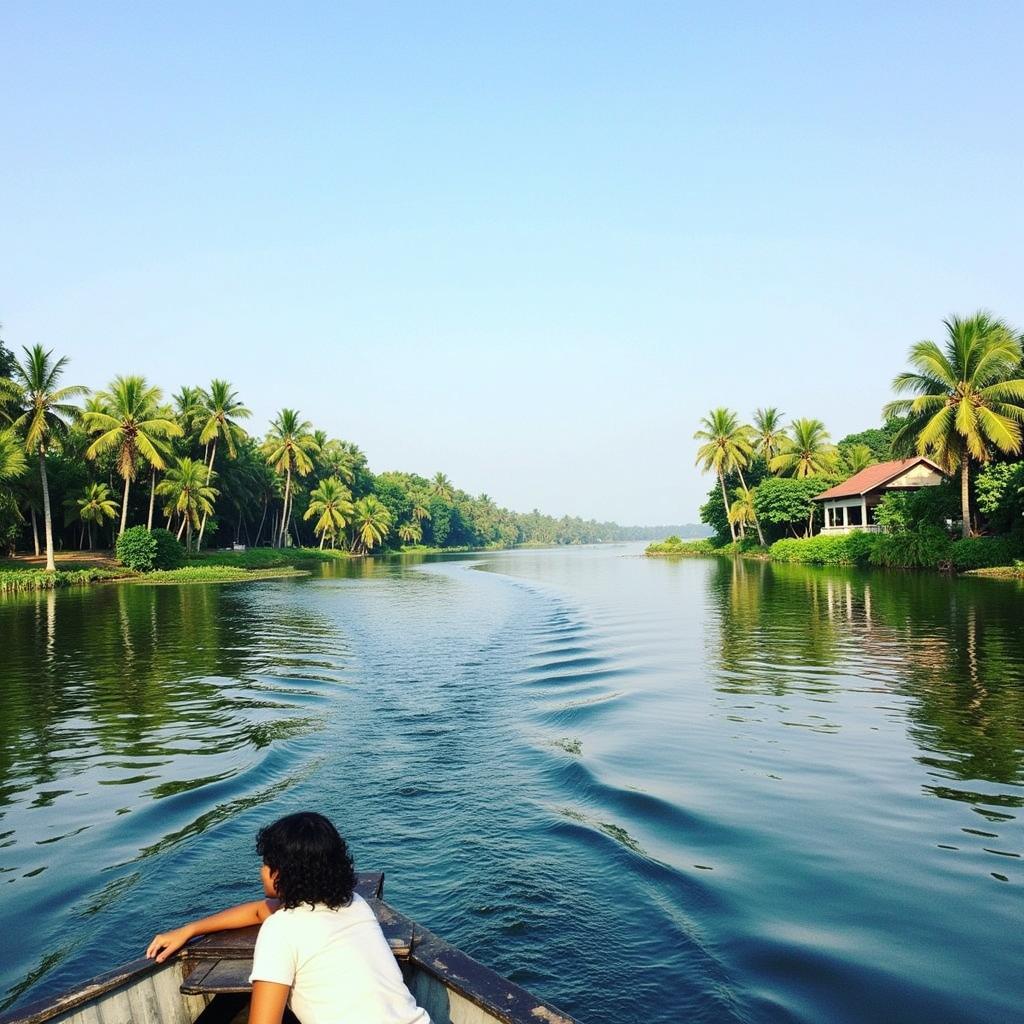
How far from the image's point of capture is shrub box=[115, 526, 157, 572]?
4884 centimetres

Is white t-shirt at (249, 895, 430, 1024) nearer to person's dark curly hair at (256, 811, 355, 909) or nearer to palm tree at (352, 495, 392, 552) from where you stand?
person's dark curly hair at (256, 811, 355, 909)

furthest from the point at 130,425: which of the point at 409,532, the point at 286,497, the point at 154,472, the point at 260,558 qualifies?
the point at 409,532

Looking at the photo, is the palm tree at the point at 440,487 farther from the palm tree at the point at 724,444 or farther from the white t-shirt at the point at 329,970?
the white t-shirt at the point at 329,970

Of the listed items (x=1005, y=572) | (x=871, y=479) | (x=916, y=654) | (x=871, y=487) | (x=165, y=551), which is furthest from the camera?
(x=871, y=479)

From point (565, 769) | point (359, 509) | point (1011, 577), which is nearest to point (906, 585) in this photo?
point (1011, 577)

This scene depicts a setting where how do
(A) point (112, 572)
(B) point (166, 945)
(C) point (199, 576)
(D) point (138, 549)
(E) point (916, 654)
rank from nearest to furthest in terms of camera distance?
1. (B) point (166, 945)
2. (E) point (916, 654)
3. (C) point (199, 576)
4. (A) point (112, 572)
5. (D) point (138, 549)

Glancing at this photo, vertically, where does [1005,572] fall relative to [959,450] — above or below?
below

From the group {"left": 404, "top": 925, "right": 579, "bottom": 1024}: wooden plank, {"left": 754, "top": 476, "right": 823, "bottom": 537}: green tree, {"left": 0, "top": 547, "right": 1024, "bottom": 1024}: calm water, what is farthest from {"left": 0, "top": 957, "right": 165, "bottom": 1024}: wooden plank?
{"left": 754, "top": 476, "right": 823, "bottom": 537}: green tree

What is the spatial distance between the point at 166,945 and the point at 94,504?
58832 millimetres

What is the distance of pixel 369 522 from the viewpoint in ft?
315

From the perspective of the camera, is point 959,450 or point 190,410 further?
point 190,410

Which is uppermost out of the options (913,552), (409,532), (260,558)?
(409,532)

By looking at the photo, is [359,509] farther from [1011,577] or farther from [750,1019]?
[750,1019]

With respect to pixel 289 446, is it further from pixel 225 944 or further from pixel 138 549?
pixel 225 944
